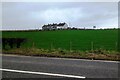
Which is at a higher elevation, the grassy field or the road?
the grassy field

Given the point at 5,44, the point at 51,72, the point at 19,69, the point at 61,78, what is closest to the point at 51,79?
the point at 61,78

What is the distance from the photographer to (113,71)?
998 centimetres

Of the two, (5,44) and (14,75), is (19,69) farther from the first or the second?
(5,44)

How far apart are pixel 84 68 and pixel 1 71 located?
3159mm

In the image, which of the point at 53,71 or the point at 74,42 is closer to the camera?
the point at 53,71

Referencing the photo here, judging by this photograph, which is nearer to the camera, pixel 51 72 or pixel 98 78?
pixel 98 78

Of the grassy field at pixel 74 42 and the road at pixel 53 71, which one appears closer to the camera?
the road at pixel 53 71

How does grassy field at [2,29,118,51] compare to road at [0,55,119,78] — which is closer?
road at [0,55,119,78]

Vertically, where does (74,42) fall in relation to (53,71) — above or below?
above

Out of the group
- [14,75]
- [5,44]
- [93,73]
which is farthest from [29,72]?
[5,44]

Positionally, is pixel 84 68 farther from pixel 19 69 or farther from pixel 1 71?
pixel 1 71

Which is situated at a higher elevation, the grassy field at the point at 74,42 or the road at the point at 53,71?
the grassy field at the point at 74,42

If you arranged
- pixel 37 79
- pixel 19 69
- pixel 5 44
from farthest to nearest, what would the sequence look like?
pixel 5 44, pixel 19 69, pixel 37 79

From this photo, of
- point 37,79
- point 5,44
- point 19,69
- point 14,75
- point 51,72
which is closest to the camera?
point 37,79
